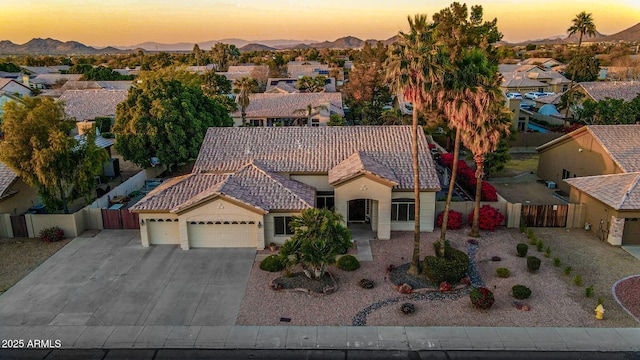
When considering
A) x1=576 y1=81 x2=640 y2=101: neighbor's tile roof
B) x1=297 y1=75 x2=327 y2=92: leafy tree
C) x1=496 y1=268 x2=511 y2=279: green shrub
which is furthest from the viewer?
x1=297 y1=75 x2=327 y2=92: leafy tree

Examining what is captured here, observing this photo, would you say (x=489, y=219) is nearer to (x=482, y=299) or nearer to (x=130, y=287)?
(x=482, y=299)

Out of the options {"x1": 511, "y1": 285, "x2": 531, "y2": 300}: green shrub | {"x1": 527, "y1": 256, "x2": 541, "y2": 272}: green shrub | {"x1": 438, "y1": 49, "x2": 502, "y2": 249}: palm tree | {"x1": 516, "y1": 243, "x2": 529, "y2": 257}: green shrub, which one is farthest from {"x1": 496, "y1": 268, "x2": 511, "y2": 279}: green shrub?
{"x1": 438, "y1": 49, "x2": 502, "y2": 249}: palm tree

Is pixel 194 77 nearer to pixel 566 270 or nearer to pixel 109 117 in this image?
pixel 109 117

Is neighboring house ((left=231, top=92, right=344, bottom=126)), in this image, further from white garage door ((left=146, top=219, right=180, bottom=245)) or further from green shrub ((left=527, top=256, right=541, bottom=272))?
green shrub ((left=527, top=256, right=541, bottom=272))

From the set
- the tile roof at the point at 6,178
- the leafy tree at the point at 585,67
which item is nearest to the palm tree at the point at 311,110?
the tile roof at the point at 6,178

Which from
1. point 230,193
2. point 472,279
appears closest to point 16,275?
point 230,193
